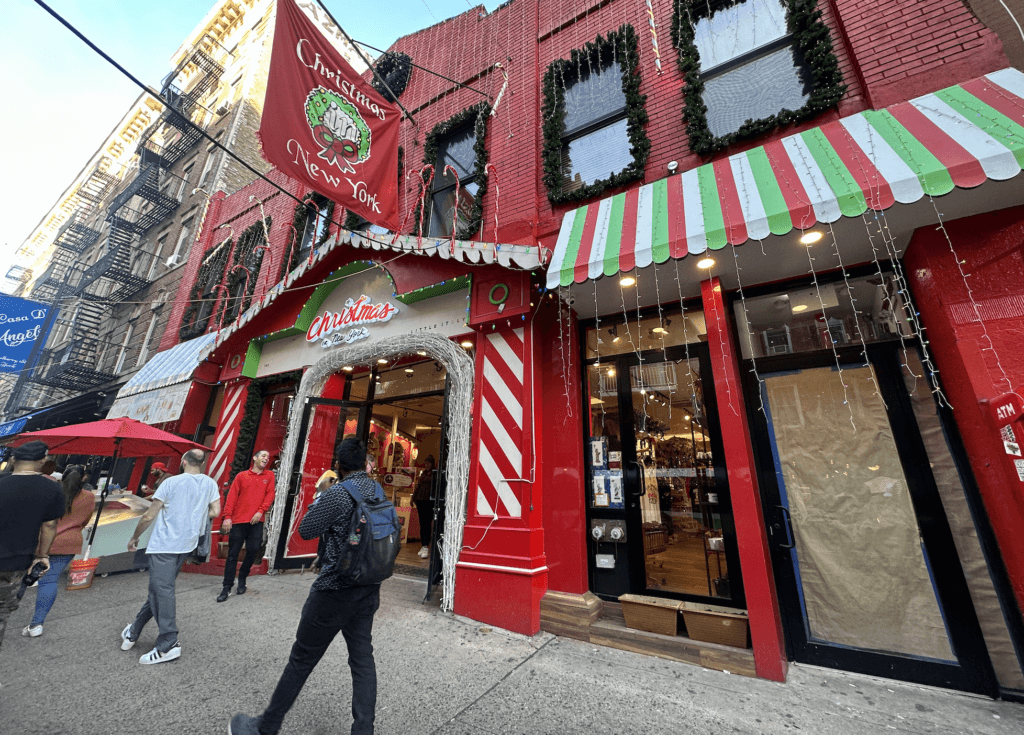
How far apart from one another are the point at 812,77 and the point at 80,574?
40.3ft

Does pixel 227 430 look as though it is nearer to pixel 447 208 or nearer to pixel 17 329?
pixel 447 208

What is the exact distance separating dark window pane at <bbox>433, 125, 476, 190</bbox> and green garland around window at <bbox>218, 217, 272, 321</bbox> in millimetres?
5918

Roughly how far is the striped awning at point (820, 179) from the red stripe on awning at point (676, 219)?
11mm

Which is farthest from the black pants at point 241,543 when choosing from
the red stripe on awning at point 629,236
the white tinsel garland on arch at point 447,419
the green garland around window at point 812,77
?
the green garland around window at point 812,77

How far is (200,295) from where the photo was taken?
1231cm

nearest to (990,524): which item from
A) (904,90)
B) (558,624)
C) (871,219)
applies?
(871,219)

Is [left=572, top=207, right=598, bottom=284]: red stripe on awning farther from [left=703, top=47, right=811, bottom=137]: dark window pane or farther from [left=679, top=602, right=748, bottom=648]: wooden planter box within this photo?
[left=679, top=602, right=748, bottom=648]: wooden planter box

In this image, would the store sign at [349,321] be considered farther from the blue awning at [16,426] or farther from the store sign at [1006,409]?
the blue awning at [16,426]

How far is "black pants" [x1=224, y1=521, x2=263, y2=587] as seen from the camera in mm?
5531

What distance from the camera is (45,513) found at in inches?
125

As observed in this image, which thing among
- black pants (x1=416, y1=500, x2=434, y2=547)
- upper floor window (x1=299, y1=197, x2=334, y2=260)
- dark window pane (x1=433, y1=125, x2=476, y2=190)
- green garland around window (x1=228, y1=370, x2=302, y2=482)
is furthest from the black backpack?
upper floor window (x1=299, y1=197, x2=334, y2=260)

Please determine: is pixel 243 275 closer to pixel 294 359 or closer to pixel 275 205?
pixel 275 205

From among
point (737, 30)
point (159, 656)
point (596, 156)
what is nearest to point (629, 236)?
point (596, 156)

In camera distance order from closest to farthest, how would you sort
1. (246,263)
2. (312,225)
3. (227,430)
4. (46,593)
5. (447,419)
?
1. (46,593)
2. (447,419)
3. (227,430)
4. (312,225)
5. (246,263)
